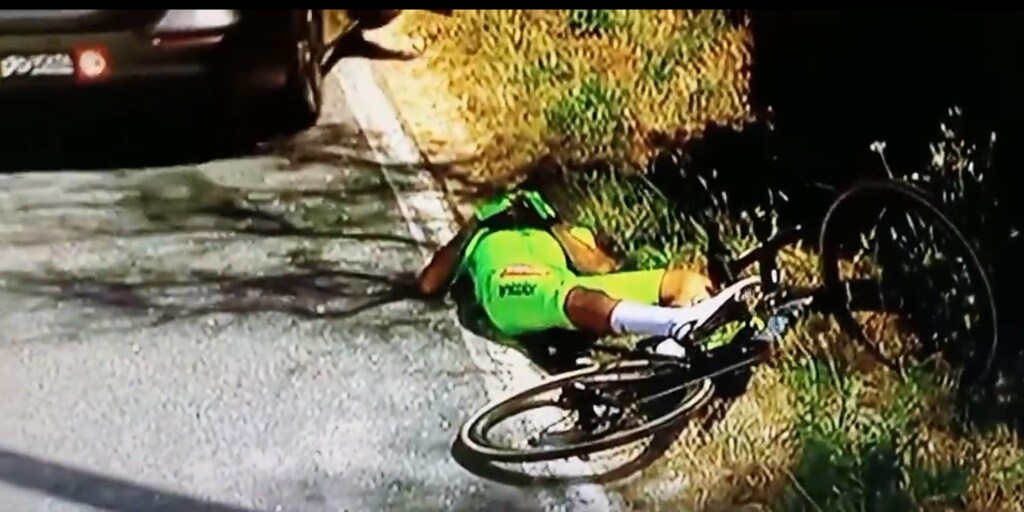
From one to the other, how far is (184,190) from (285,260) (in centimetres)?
18

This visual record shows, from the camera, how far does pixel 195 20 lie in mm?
2883

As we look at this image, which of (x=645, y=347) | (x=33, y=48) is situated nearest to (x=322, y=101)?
(x=33, y=48)

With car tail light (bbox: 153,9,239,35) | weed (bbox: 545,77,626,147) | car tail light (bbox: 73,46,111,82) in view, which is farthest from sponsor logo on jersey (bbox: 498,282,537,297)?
car tail light (bbox: 73,46,111,82)

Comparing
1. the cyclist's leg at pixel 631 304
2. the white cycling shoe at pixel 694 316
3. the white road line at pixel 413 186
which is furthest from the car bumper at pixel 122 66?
the white cycling shoe at pixel 694 316

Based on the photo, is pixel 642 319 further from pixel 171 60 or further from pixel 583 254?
pixel 171 60

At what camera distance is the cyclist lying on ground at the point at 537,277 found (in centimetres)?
291

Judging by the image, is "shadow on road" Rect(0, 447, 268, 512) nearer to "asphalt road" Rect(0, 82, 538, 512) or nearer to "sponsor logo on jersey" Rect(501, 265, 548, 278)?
"asphalt road" Rect(0, 82, 538, 512)

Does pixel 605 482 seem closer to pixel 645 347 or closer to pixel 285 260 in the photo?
pixel 645 347

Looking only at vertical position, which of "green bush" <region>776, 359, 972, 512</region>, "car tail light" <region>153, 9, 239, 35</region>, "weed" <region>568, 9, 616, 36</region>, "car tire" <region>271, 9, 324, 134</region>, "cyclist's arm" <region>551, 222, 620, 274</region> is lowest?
"green bush" <region>776, 359, 972, 512</region>

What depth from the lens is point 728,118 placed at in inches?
116

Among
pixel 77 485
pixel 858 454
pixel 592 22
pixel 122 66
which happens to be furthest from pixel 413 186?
pixel 858 454

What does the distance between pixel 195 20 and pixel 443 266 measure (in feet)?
1.71

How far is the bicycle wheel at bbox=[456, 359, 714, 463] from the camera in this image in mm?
2918

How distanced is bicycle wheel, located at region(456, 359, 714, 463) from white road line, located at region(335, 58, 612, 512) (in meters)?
0.03
